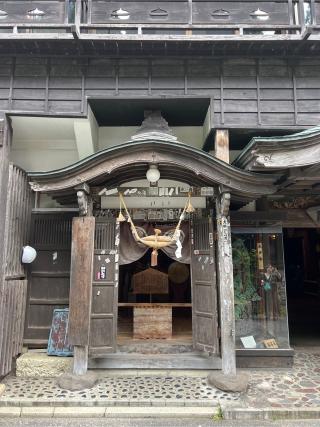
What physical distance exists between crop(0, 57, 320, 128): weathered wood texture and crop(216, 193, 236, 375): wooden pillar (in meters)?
2.41

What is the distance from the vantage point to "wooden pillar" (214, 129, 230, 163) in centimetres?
783

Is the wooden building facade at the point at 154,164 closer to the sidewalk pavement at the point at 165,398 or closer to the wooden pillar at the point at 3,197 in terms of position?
the wooden pillar at the point at 3,197

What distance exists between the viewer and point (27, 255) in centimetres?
812

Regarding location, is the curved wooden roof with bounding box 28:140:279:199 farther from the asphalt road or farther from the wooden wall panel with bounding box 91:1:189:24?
the asphalt road

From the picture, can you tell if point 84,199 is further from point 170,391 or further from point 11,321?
point 170,391

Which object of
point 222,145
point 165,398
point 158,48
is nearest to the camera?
point 165,398

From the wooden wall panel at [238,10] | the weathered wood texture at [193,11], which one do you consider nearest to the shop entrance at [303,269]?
the wooden wall panel at [238,10]

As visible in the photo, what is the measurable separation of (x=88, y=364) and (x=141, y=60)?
24.6 feet

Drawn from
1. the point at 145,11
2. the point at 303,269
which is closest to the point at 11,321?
the point at 145,11

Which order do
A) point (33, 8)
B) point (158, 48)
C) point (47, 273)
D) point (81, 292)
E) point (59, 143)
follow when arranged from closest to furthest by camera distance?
point (81, 292)
point (158, 48)
point (33, 8)
point (47, 273)
point (59, 143)

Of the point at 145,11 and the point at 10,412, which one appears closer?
the point at 10,412

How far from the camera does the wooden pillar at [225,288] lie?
693cm

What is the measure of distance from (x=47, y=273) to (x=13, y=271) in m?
0.97

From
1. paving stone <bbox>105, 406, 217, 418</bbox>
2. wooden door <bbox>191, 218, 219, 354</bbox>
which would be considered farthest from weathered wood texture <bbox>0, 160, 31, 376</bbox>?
wooden door <bbox>191, 218, 219, 354</bbox>
